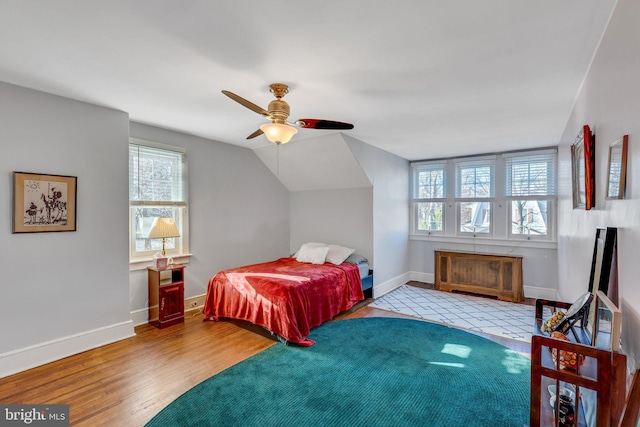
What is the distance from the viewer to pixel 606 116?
5.61 feet

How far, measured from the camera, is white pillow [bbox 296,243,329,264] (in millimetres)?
4517

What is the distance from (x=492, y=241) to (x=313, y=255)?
3.16 metres

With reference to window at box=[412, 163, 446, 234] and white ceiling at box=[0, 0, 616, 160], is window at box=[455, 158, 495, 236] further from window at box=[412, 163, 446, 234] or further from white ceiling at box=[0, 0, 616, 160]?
A: white ceiling at box=[0, 0, 616, 160]

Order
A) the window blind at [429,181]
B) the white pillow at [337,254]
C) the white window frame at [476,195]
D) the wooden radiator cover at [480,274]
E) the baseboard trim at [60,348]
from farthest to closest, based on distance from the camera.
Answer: the window blind at [429,181]
the white window frame at [476,195]
the wooden radiator cover at [480,274]
the white pillow at [337,254]
the baseboard trim at [60,348]

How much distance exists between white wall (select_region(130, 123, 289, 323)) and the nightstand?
17 cm

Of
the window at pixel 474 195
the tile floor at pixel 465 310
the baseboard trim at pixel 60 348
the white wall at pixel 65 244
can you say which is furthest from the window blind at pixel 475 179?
the baseboard trim at pixel 60 348

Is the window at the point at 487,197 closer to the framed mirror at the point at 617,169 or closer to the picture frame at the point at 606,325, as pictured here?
the framed mirror at the point at 617,169

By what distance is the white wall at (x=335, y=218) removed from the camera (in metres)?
4.81

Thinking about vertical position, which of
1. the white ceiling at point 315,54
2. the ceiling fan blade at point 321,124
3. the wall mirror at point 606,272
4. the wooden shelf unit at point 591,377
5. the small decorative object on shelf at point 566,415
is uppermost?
the white ceiling at point 315,54

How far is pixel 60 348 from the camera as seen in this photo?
282cm

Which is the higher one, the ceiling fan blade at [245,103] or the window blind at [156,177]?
the ceiling fan blade at [245,103]

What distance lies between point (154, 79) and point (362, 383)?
2984mm

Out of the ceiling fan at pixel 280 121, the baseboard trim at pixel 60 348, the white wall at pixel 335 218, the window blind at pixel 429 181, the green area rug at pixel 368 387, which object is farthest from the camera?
the window blind at pixel 429 181

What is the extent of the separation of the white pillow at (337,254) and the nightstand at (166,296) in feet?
6.78
